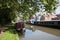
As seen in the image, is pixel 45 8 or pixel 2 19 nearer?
pixel 45 8

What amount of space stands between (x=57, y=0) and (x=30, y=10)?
3799 mm

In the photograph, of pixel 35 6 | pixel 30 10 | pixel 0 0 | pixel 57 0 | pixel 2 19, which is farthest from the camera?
pixel 2 19

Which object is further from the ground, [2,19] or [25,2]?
[25,2]

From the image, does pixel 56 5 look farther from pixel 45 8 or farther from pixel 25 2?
pixel 25 2

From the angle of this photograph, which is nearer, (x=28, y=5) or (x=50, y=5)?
(x=50, y=5)

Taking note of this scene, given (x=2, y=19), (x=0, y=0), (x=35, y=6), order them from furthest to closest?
1. (x=2, y=19)
2. (x=35, y=6)
3. (x=0, y=0)

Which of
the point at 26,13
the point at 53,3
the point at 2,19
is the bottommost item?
the point at 2,19

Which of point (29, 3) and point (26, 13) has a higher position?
point (29, 3)

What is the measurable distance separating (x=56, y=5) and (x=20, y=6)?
393 centimetres

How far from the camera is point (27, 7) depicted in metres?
18.0

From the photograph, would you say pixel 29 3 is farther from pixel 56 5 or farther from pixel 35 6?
pixel 56 5

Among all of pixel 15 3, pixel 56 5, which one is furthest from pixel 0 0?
pixel 56 5

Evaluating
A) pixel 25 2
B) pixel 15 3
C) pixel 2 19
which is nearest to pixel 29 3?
pixel 25 2

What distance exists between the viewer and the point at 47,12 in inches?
663
